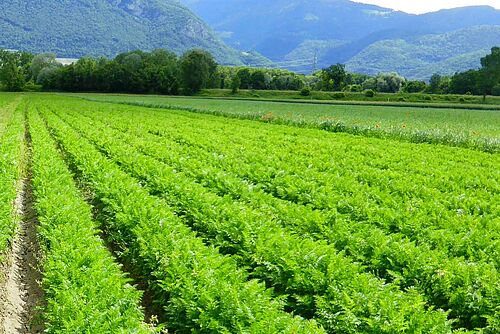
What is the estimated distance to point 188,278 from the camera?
19.4 feet

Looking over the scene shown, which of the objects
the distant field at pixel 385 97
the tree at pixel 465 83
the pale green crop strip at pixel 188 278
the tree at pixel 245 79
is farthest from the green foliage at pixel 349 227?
the tree at pixel 245 79

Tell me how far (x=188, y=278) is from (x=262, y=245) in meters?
1.47

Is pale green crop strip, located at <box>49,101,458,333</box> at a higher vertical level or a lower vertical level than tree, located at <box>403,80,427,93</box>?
lower

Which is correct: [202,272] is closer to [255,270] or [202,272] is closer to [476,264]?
[255,270]

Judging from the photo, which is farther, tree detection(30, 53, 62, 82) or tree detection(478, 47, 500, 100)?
tree detection(30, 53, 62, 82)

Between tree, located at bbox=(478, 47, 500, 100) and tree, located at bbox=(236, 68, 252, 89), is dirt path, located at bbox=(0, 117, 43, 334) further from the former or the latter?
tree, located at bbox=(236, 68, 252, 89)

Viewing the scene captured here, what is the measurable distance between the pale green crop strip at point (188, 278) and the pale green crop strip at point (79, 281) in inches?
16.9

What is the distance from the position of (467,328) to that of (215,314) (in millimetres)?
3042

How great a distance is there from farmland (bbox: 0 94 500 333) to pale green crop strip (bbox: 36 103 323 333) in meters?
A: 0.02

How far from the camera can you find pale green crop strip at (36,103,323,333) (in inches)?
199

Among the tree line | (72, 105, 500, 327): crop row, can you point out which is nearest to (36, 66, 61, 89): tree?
the tree line

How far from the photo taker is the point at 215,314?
5.22m

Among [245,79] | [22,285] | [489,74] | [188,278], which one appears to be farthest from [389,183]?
[245,79]

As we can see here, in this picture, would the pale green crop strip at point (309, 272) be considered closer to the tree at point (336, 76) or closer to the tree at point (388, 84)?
the tree at point (336, 76)
